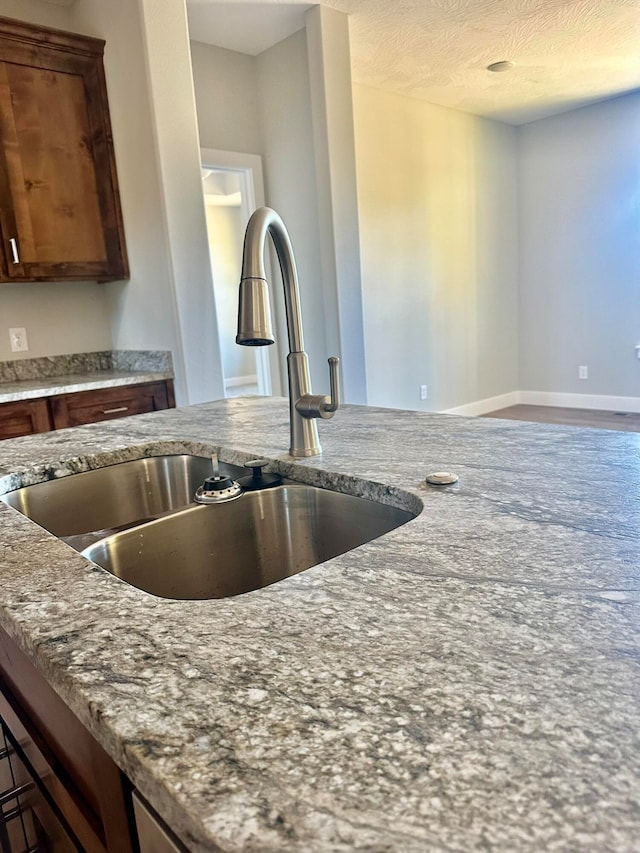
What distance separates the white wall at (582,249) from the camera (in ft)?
17.7

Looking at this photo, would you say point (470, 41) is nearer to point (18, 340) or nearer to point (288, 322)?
point (18, 340)

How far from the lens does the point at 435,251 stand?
5.24 m

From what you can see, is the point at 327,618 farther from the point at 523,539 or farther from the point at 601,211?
the point at 601,211

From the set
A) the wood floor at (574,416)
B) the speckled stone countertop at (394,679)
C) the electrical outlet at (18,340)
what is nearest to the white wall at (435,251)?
the wood floor at (574,416)

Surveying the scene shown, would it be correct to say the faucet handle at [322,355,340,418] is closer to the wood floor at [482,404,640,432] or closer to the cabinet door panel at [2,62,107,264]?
the cabinet door panel at [2,62,107,264]

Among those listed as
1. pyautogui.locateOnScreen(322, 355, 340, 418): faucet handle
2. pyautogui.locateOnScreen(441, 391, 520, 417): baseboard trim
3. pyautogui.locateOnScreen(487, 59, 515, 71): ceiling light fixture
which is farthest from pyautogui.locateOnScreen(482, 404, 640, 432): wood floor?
pyautogui.locateOnScreen(322, 355, 340, 418): faucet handle

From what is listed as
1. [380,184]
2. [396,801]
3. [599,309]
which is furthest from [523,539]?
[599,309]

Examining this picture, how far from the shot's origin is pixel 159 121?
2.73 meters

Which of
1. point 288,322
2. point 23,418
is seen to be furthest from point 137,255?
point 288,322

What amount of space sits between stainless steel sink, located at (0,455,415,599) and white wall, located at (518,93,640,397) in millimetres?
5329

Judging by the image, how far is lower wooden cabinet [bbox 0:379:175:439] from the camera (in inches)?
104

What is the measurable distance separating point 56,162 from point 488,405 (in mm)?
4441

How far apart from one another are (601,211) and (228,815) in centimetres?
621

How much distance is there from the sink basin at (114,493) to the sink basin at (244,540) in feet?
0.57
